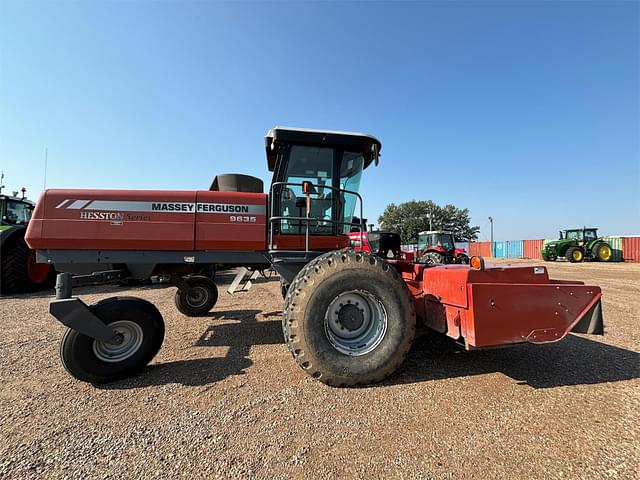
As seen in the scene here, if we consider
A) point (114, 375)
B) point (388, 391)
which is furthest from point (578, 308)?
point (114, 375)

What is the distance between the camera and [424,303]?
3178 mm

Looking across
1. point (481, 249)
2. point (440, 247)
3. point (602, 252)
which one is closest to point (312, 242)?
point (440, 247)

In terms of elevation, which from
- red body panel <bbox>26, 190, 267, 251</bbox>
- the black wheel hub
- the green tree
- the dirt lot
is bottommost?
the dirt lot

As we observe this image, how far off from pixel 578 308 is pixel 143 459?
3691 millimetres

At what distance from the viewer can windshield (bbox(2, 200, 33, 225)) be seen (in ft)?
29.6

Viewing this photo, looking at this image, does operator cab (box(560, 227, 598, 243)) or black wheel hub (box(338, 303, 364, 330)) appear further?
operator cab (box(560, 227, 598, 243))

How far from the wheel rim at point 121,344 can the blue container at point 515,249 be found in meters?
41.9

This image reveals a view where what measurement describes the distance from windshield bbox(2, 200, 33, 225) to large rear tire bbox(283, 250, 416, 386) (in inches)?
444

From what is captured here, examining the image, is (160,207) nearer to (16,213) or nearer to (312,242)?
(312,242)

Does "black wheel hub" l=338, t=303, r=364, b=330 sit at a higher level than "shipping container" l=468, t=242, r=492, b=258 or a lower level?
lower

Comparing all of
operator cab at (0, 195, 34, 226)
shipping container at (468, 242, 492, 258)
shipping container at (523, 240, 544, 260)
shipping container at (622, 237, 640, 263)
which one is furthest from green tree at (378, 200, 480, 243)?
operator cab at (0, 195, 34, 226)

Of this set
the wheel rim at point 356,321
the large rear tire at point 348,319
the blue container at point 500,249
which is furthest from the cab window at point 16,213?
the blue container at point 500,249

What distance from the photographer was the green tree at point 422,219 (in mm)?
63906

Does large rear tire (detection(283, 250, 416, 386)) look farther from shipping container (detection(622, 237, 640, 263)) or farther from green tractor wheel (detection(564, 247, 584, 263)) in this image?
shipping container (detection(622, 237, 640, 263))
